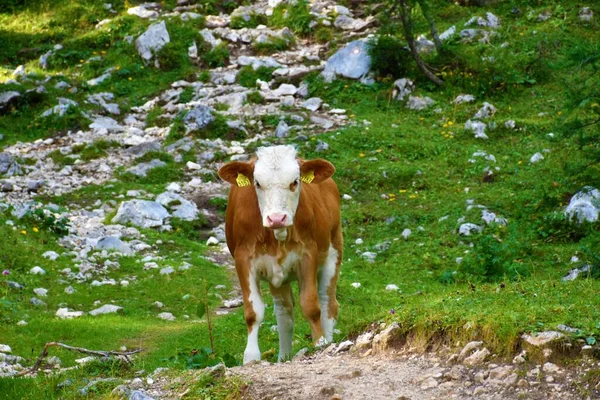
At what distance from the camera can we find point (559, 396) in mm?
6090

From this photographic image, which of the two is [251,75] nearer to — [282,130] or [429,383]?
[282,130]

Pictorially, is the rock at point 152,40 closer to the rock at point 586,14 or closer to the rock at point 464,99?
the rock at point 464,99

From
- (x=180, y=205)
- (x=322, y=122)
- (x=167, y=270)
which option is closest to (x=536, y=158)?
(x=322, y=122)

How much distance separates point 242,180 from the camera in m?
9.16

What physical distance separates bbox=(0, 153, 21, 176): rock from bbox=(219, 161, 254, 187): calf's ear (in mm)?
11325

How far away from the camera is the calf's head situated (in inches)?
335

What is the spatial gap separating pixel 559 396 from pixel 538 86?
1718 cm

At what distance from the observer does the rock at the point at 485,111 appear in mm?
20891

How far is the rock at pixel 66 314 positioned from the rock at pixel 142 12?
17.6 meters

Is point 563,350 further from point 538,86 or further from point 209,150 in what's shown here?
point 538,86

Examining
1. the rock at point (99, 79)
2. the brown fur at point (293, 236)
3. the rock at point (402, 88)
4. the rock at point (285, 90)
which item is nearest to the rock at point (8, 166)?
the rock at point (99, 79)

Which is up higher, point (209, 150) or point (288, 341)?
point (288, 341)

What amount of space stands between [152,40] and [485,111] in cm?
1017

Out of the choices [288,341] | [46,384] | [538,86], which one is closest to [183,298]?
[288,341]
